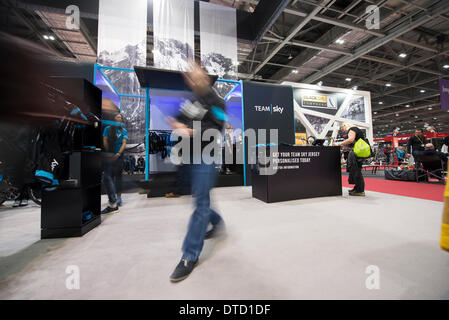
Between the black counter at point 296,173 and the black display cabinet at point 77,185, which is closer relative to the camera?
the black display cabinet at point 77,185

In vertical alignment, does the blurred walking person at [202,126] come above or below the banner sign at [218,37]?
below

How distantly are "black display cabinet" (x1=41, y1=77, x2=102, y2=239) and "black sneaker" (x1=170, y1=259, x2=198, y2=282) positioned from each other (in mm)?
1332

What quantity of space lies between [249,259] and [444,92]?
1257 cm

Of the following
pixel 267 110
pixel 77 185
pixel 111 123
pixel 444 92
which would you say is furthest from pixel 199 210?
pixel 444 92

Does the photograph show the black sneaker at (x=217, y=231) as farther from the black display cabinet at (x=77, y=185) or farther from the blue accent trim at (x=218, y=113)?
the black display cabinet at (x=77, y=185)

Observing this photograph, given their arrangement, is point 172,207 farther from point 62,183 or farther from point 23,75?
point 23,75

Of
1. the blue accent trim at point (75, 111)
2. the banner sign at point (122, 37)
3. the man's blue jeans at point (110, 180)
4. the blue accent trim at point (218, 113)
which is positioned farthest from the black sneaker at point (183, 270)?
the banner sign at point (122, 37)

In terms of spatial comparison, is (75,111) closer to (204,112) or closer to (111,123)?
(111,123)

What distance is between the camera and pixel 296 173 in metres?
3.23

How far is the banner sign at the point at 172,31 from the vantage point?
16.5 feet

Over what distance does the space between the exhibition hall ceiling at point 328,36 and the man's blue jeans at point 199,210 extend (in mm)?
5065

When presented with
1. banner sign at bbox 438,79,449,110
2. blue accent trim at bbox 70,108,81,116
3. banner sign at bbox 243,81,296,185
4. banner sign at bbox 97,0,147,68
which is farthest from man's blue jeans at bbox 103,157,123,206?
banner sign at bbox 438,79,449,110

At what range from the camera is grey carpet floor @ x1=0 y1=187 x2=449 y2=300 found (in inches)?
38.3
